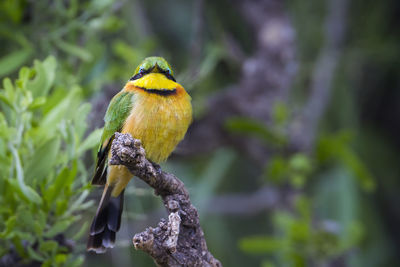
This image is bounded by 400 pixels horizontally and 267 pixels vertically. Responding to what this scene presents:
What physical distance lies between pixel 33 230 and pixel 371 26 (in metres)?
2.42

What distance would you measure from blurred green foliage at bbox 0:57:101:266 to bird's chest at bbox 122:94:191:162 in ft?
0.34

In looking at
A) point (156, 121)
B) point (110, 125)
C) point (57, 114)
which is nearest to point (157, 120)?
point (156, 121)

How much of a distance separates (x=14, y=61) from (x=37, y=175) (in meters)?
0.55

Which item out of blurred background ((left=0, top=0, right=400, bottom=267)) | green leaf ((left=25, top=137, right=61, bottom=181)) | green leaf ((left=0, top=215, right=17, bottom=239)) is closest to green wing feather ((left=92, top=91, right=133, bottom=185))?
green leaf ((left=25, top=137, right=61, bottom=181))

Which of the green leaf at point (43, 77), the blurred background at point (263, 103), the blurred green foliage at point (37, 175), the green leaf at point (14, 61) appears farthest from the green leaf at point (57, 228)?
the green leaf at point (14, 61)

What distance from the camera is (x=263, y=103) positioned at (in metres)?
2.74

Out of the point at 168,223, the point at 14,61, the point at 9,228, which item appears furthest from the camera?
the point at 14,61

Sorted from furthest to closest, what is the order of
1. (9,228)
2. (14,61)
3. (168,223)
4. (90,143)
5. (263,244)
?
(263,244) → (14,61) → (90,143) → (9,228) → (168,223)

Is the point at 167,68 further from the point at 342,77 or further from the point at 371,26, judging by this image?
the point at 371,26

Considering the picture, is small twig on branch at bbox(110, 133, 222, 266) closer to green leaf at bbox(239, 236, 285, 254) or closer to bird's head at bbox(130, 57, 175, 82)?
bird's head at bbox(130, 57, 175, 82)

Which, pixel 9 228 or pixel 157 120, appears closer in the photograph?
pixel 9 228

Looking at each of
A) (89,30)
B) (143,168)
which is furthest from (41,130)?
(89,30)

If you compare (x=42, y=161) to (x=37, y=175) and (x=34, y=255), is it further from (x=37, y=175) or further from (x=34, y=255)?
(x=34, y=255)

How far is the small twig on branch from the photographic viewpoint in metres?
0.99
